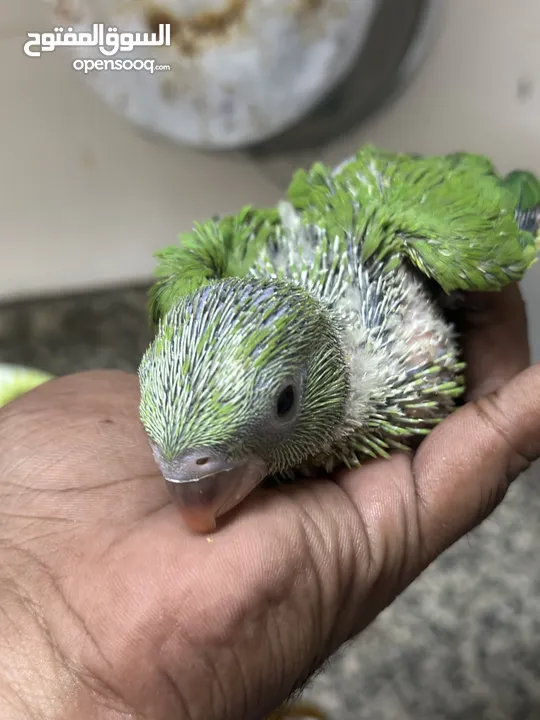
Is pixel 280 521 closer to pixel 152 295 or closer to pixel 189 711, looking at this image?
pixel 189 711

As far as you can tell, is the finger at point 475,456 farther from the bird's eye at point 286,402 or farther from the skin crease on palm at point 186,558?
the bird's eye at point 286,402

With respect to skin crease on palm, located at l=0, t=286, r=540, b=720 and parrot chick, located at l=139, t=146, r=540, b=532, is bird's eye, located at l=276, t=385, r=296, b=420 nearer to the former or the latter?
parrot chick, located at l=139, t=146, r=540, b=532

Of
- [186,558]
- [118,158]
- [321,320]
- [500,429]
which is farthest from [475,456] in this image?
[118,158]

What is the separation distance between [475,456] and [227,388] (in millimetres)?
363

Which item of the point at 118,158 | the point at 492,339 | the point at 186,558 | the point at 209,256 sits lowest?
the point at 186,558

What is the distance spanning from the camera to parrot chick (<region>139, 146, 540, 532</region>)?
0.69 m

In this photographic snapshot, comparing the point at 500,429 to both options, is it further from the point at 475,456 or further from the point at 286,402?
the point at 286,402

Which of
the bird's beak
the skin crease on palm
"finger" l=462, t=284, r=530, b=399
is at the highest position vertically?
"finger" l=462, t=284, r=530, b=399

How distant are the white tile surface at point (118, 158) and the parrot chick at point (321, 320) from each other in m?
0.46

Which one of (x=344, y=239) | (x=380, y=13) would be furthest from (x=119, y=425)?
(x=380, y=13)

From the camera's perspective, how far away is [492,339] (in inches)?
43.9

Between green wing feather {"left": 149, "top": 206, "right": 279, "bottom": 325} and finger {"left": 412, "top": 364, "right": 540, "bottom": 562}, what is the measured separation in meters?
0.37

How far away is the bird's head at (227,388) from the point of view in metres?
0.68

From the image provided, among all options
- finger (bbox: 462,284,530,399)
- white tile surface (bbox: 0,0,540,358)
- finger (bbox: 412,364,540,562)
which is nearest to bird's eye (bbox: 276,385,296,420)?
finger (bbox: 412,364,540,562)
